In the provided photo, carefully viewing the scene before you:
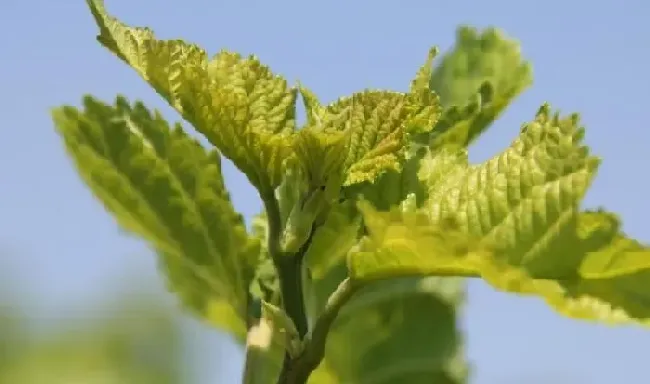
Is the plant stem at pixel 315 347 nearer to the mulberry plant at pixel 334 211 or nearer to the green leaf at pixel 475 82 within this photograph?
the mulberry plant at pixel 334 211

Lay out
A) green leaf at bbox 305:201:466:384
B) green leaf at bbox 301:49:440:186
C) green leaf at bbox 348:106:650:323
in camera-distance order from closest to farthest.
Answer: green leaf at bbox 348:106:650:323 → green leaf at bbox 301:49:440:186 → green leaf at bbox 305:201:466:384

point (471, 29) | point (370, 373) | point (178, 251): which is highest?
point (471, 29)

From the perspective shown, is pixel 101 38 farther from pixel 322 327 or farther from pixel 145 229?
pixel 322 327

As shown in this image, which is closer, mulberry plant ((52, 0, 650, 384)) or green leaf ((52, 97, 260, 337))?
mulberry plant ((52, 0, 650, 384))

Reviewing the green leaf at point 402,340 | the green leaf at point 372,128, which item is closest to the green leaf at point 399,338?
the green leaf at point 402,340

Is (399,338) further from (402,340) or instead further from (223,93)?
(223,93)

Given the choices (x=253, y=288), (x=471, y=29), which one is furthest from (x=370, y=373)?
(x=471, y=29)

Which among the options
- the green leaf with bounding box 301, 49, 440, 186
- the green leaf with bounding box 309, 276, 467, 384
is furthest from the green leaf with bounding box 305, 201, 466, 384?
the green leaf with bounding box 301, 49, 440, 186

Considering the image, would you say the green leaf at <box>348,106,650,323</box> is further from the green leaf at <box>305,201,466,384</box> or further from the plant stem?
the green leaf at <box>305,201,466,384</box>
